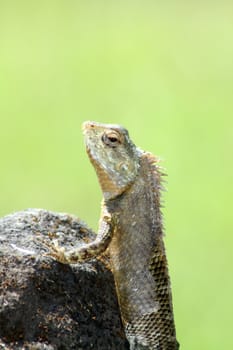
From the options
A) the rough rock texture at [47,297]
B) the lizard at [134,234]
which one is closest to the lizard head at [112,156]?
the lizard at [134,234]

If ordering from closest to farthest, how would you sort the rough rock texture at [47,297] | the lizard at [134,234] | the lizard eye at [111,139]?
1. the rough rock texture at [47,297]
2. the lizard at [134,234]
3. the lizard eye at [111,139]

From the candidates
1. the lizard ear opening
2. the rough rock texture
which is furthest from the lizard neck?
the rough rock texture

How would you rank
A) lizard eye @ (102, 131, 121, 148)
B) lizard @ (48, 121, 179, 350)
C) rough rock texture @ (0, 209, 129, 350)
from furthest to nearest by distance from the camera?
lizard eye @ (102, 131, 121, 148), lizard @ (48, 121, 179, 350), rough rock texture @ (0, 209, 129, 350)

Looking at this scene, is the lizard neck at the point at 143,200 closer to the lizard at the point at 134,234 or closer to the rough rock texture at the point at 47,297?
the lizard at the point at 134,234

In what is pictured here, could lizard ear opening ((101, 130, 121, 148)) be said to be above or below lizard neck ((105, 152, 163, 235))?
above

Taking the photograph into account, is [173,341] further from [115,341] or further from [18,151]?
[18,151]

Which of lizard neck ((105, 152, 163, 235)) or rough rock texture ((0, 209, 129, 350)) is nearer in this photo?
rough rock texture ((0, 209, 129, 350))

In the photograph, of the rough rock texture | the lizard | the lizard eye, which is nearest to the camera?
the rough rock texture

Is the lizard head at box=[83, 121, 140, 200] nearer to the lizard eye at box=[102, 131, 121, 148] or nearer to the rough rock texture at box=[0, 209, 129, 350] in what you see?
the lizard eye at box=[102, 131, 121, 148]
